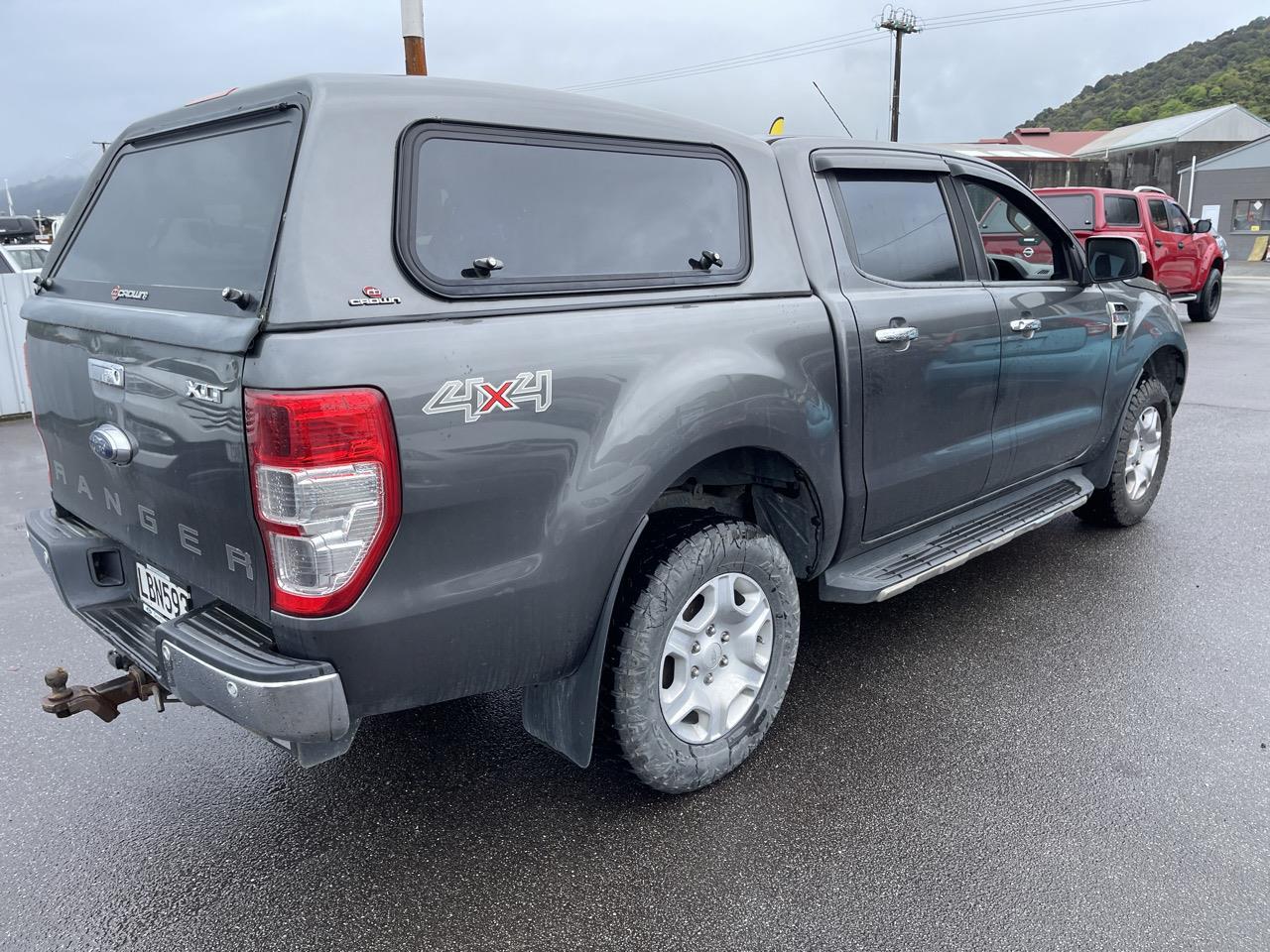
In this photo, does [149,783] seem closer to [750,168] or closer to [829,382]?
[829,382]

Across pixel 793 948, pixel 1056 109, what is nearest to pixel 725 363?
pixel 793 948

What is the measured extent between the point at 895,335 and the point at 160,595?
2323 millimetres

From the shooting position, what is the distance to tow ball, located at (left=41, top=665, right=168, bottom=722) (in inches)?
97.5

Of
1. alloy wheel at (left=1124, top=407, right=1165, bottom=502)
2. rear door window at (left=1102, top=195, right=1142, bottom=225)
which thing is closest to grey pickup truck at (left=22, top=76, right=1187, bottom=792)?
alloy wheel at (left=1124, top=407, right=1165, bottom=502)

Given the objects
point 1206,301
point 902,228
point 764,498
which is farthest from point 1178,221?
point 764,498

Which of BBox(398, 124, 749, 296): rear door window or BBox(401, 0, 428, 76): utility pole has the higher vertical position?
BBox(401, 0, 428, 76): utility pole

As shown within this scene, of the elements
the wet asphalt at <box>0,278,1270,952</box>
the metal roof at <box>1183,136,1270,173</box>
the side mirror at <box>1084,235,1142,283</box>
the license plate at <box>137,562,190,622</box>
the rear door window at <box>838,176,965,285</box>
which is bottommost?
the wet asphalt at <box>0,278,1270,952</box>

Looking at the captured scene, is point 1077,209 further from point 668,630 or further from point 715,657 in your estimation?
point 668,630

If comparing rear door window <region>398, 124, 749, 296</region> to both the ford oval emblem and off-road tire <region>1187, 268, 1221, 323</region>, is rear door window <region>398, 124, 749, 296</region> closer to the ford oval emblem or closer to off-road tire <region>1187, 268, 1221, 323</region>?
the ford oval emblem

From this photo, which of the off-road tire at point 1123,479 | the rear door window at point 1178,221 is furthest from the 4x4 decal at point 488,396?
the rear door window at point 1178,221

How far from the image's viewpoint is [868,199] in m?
3.34

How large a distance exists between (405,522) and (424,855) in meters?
1.07

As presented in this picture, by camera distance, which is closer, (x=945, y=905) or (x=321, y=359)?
(x=321, y=359)

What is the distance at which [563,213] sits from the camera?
2.45m
